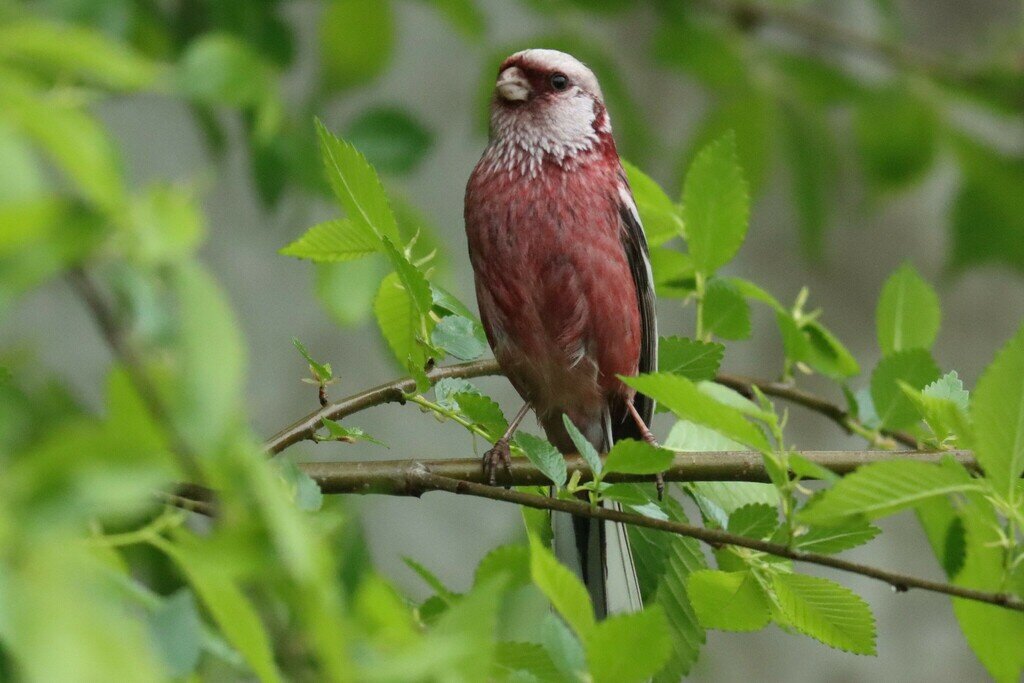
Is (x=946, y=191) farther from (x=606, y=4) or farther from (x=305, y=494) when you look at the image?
(x=305, y=494)

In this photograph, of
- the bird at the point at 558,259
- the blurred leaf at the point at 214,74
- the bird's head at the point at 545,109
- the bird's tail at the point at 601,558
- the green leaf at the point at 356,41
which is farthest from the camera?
the green leaf at the point at 356,41

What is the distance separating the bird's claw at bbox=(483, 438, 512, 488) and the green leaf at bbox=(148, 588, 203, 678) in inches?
23.2

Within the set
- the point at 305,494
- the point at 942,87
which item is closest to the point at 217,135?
the point at 305,494

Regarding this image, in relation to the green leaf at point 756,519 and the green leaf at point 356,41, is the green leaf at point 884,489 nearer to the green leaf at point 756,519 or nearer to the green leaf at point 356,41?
the green leaf at point 756,519

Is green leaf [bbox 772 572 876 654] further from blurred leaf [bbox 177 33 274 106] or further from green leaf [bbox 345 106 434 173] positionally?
green leaf [bbox 345 106 434 173]

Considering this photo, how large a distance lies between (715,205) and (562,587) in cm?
64

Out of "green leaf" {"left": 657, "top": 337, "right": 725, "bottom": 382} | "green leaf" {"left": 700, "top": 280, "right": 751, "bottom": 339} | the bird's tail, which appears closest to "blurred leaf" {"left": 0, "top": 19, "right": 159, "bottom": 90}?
"green leaf" {"left": 657, "top": 337, "right": 725, "bottom": 382}

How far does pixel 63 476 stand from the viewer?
0.58 metres

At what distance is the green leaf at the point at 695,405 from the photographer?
3.00 ft

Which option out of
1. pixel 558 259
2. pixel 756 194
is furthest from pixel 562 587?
pixel 756 194

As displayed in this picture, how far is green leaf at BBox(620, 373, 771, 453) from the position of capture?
91cm

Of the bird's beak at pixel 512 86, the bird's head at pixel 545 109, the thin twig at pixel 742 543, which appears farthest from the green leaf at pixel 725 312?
the bird's beak at pixel 512 86

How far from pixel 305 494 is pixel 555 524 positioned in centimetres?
80

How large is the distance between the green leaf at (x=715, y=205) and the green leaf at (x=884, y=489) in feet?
1.79
